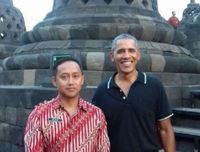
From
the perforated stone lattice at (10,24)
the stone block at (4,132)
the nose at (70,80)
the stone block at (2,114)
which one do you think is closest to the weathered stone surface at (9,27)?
the perforated stone lattice at (10,24)

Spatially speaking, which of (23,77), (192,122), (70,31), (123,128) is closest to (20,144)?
(23,77)

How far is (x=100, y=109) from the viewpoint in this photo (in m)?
2.59

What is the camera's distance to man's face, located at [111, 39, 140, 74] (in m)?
2.76

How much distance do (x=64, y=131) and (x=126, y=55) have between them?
754 millimetres

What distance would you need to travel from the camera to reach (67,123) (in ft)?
7.86

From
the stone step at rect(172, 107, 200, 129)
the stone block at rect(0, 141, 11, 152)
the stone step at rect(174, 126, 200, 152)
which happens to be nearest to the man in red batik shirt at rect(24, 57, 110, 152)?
the stone step at rect(174, 126, 200, 152)

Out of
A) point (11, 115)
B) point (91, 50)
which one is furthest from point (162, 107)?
point (11, 115)

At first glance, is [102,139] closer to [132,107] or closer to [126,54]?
[132,107]

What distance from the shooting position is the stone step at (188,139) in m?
4.11

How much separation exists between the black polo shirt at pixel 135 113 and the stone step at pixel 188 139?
151 cm

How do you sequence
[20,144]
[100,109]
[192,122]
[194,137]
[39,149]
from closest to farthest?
[39,149] → [100,109] → [194,137] → [192,122] → [20,144]

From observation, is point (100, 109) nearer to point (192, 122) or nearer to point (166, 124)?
point (166, 124)

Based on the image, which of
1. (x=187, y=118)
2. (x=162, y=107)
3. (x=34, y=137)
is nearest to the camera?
(x=34, y=137)

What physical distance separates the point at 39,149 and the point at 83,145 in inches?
10.9
